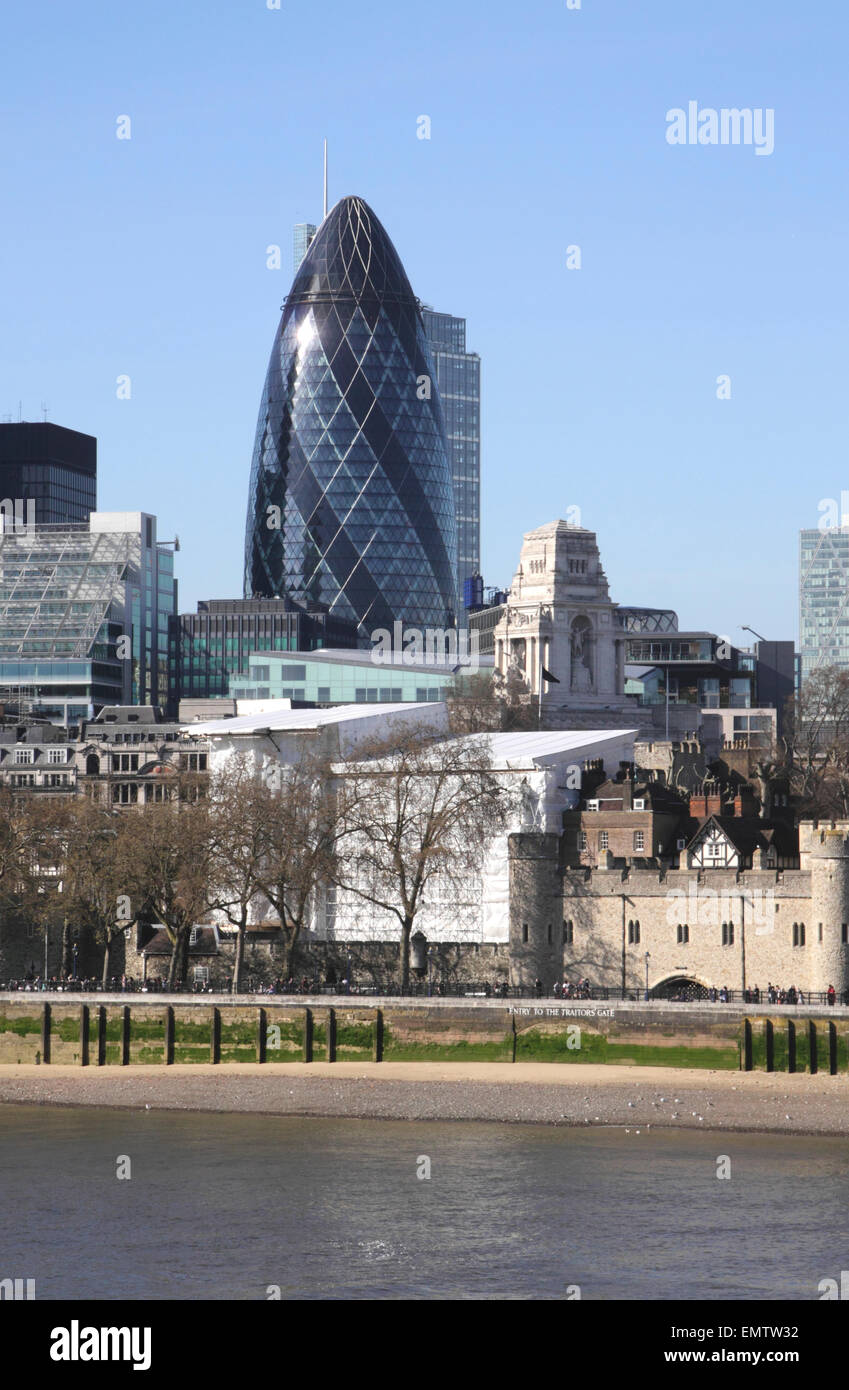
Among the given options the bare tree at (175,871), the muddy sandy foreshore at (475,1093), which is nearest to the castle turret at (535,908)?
the bare tree at (175,871)

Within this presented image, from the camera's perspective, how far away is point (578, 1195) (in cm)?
6281

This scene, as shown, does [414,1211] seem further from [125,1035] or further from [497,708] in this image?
[497,708]

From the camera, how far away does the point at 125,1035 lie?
94375 mm

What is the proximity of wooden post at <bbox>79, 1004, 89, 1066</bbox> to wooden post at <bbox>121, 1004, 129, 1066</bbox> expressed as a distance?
1411mm

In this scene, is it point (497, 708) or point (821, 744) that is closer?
point (497, 708)

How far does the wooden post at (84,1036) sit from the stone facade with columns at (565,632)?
5727 cm

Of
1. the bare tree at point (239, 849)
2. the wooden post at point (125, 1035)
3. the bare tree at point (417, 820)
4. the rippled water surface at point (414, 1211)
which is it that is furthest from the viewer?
the bare tree at point (239, 849)

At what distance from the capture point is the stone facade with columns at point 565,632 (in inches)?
5856

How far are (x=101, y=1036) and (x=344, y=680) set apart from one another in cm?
10191

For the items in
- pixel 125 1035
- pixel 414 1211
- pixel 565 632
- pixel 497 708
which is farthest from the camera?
pixel 565 632

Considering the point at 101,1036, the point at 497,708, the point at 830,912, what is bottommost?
the point at 101,1036

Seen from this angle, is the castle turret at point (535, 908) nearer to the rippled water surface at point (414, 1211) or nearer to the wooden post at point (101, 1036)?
the wooden post at point (101, 1036)

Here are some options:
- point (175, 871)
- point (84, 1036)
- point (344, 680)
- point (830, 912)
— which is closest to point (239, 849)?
point (175, 871)
